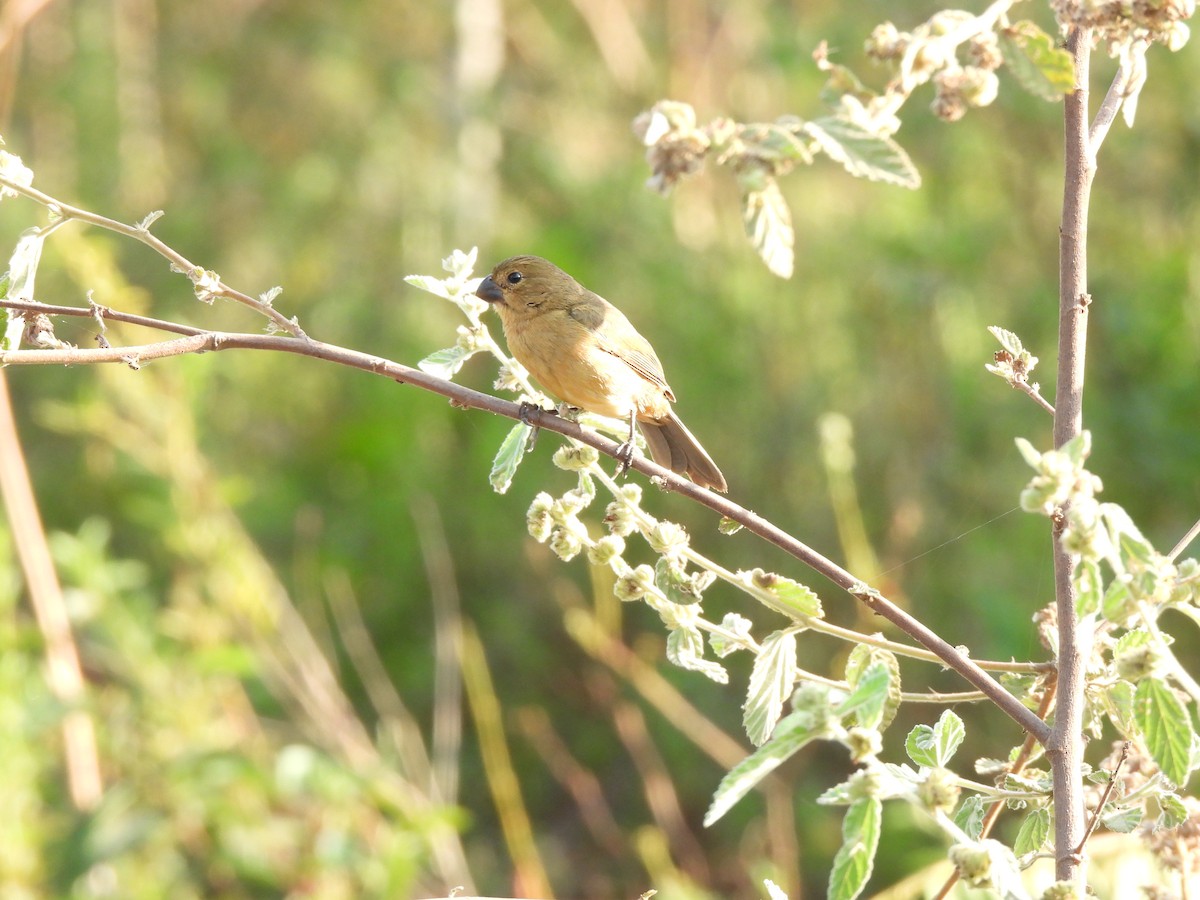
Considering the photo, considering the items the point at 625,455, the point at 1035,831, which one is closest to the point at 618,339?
the point at 625,455

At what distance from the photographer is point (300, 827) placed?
405cm

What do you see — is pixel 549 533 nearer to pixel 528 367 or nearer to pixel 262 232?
pixel 528 367

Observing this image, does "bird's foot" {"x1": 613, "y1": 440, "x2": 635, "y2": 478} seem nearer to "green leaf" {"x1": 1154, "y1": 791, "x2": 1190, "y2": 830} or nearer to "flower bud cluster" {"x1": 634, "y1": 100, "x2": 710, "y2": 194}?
"flower bud cluster" {"x1": 634, "y1": 100, "x2": 710, "y2": 194}

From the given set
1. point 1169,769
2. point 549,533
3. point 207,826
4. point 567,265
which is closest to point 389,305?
point 567,265

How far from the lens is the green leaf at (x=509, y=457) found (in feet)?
5.12

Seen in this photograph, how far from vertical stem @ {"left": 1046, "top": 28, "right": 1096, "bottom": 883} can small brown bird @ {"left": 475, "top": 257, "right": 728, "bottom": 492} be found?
1.64 m

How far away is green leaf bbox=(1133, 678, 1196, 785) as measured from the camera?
1061 millimetres

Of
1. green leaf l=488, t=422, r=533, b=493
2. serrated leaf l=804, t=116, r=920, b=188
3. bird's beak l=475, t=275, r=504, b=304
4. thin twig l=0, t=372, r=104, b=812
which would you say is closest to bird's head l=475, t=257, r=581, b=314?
bird's beak l=475, t=275, r=504, b=304

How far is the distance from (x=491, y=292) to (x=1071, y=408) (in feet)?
7.69

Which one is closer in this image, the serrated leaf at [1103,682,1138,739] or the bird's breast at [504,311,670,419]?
the serrated leaf at [1103,682,1138,739]

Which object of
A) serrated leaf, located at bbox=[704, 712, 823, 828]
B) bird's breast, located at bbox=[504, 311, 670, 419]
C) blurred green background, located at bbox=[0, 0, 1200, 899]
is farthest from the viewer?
blurred green background, located at bbox=[0, 0, 1200, 899]

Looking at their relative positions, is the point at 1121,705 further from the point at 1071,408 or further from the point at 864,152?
the point at 864,152

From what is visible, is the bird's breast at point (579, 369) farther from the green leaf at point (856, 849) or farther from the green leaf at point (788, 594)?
the green leaf at point (856, 849)

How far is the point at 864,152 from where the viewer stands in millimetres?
1108
